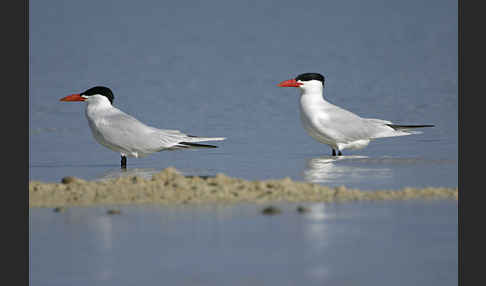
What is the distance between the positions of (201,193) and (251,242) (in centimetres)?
197

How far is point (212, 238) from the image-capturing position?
598cm

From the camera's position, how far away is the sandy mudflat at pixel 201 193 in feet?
25.0

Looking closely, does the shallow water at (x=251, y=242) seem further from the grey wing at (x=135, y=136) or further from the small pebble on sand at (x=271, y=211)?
the grey wing at (x=135, y=136)

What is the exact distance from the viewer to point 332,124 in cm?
1223

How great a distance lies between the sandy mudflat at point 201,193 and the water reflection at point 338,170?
3.97 feet

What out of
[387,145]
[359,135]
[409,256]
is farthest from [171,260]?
[387,145]

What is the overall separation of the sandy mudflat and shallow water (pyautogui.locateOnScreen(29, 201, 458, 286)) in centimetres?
31

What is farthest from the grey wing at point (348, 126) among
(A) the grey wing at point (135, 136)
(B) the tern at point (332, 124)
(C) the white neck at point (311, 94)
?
(A) the grey wing at point (135, 136)

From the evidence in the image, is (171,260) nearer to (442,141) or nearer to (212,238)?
(212,238)

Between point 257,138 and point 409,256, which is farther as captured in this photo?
point 257,138

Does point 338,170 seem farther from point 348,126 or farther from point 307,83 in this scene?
point 307,83

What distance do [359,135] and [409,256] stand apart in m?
7.02

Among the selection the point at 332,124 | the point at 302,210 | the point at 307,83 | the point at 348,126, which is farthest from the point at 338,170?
the point at 302,210
